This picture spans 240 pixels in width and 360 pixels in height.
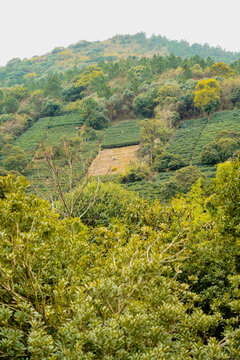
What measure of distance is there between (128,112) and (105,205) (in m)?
48.8

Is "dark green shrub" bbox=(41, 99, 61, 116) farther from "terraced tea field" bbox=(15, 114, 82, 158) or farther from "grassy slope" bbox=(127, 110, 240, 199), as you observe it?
"grassy slope" bbox=(127, 110, 240, 199)

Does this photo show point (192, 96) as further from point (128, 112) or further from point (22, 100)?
point (22, 100)

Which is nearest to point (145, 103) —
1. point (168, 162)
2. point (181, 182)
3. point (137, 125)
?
point (137, 125)

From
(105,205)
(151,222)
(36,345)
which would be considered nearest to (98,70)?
(105,205)

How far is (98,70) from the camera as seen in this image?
261ft

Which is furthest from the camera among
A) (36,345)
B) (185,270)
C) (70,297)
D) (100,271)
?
(185,270)

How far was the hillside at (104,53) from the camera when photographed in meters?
130

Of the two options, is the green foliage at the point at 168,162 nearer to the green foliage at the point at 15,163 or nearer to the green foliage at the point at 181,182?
the green foliage at the point at 181,182

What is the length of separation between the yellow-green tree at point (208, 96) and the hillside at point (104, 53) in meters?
86.6

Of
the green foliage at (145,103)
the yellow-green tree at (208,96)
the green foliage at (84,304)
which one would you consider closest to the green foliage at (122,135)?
the green foliage at (145,103)

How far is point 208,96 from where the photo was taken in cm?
4941

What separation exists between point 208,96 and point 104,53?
11137 centimetres

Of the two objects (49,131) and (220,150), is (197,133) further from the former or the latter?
(49,131)

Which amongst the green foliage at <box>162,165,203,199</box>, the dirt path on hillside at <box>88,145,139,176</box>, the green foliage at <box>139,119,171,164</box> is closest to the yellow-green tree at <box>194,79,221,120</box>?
the green foliage at <box>139,119,171,164</box>
